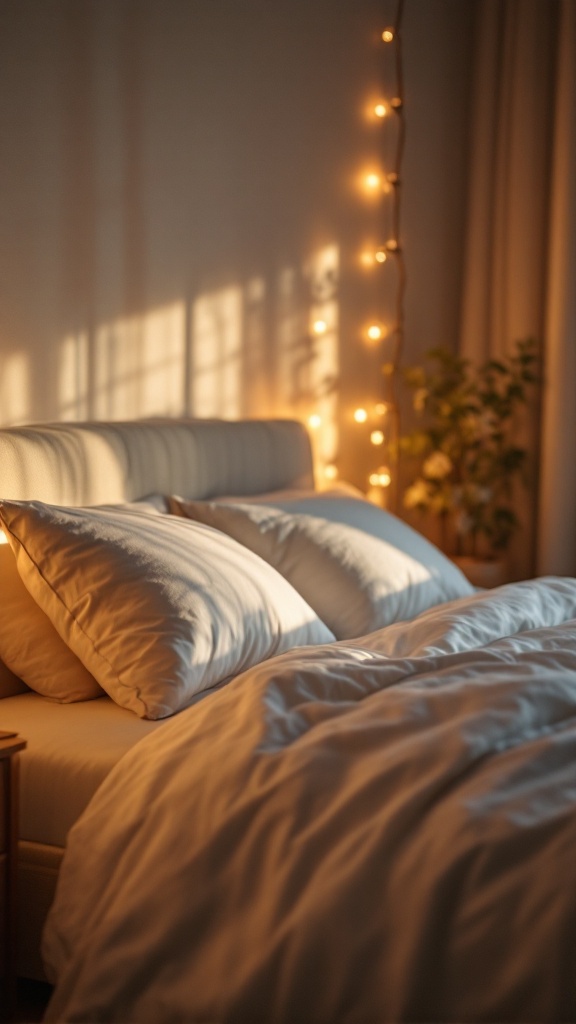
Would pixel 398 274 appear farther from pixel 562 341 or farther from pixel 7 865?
pixel 7 865

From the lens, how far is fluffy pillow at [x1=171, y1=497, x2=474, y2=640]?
9.07ft

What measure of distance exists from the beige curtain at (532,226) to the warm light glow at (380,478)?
58 cm

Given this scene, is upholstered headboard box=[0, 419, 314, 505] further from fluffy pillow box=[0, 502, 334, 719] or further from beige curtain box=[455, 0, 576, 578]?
beige curtain box=[455, 0, 576, 578]

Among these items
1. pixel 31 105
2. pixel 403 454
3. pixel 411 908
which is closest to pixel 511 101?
pixel 403 454

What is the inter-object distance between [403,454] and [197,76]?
1.71 meters

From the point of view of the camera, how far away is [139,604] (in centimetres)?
211

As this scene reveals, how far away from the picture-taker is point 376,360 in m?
4.34

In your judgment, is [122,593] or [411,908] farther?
[122,593]

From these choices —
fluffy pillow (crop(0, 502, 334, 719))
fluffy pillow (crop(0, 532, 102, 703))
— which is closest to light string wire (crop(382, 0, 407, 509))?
fluffy pillow (crop(0, 502, 334, 719))

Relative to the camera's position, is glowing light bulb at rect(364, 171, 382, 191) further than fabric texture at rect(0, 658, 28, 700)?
Yes

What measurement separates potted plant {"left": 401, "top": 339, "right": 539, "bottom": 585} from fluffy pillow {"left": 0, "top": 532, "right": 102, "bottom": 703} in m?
2.27

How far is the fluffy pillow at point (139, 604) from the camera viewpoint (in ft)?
6.75

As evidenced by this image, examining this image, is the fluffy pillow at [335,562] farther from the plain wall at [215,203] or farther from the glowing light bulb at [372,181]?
the glowing light bulb at [372,181]

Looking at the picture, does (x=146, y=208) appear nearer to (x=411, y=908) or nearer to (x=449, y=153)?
(x=449, y=153)
